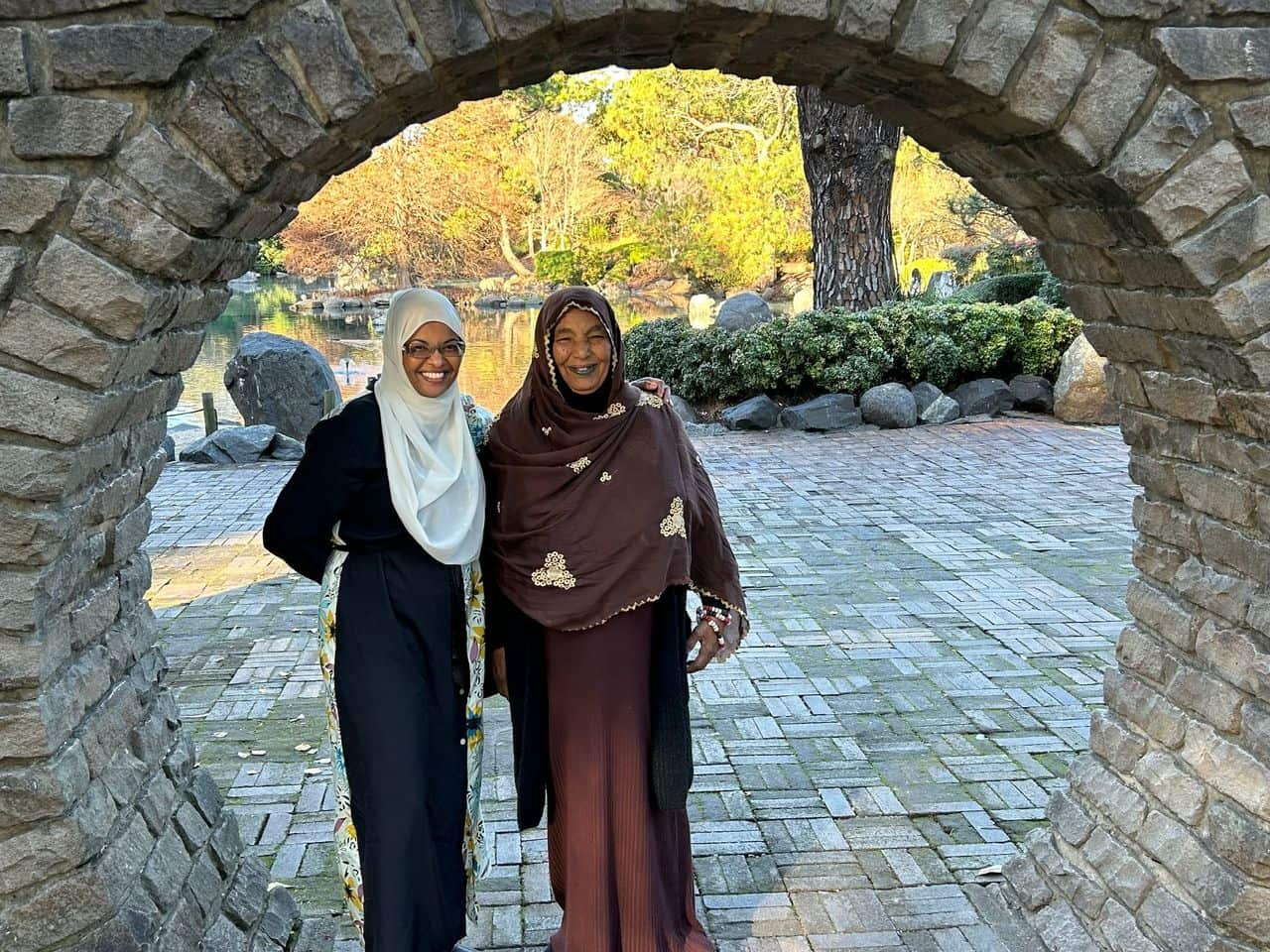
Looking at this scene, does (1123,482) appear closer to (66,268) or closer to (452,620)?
(452,620)

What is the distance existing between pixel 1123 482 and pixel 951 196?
65.2 ft

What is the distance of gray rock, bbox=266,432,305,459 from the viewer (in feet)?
36.1

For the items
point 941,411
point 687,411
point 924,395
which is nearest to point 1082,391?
point 941,411

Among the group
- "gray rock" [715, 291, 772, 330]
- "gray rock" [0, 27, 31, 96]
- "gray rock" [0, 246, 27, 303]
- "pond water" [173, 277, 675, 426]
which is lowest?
"pond water" [173, 277, 675, 426]

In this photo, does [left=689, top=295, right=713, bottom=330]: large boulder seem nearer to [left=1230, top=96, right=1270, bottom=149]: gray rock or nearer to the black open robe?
the black open robe

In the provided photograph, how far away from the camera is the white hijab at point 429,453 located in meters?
2.85

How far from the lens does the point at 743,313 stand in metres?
14.3

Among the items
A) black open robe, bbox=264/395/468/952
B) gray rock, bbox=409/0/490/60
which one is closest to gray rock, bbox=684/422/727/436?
black open robe, bbox=264/395/468/952

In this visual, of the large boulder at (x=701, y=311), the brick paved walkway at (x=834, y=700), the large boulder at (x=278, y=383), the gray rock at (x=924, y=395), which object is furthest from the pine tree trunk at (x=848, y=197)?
the large boulder at (x=701, y=311)

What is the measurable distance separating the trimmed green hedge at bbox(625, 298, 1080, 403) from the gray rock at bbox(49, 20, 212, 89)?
10.0 m

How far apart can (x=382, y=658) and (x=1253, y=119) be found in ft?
8.21

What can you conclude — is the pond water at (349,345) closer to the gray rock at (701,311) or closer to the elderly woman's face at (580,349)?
the gray rock at (701,311)

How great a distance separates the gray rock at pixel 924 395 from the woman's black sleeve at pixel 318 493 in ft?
32.9

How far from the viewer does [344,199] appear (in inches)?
975
